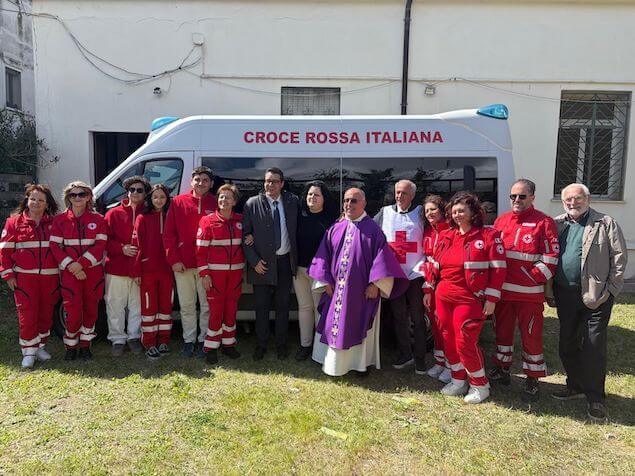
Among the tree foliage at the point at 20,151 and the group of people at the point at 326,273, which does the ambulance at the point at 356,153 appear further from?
the tree foliage at the point at 20,151

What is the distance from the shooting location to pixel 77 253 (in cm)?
436

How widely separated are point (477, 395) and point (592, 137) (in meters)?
6.56

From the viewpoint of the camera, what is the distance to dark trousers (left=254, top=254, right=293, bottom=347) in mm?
4555

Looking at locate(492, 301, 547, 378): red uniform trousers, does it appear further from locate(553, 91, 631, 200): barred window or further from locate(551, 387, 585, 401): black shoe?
locate(553, 91, 631, 200): barred window

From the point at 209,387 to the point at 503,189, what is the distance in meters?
3.53

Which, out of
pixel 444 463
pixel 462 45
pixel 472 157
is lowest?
pixel 444 463

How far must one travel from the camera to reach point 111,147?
8.70 metres

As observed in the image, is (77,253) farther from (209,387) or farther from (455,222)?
(455,222)

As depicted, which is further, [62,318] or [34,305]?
[62,318]

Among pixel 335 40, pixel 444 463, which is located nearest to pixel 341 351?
pixel 444 463

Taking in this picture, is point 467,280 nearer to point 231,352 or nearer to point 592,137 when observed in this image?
point 231,352

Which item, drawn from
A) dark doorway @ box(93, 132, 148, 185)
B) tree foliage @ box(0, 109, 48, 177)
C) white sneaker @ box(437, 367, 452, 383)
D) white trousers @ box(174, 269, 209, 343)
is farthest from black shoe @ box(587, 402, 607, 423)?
tree foliage @ box(0, 109, 48, 177)

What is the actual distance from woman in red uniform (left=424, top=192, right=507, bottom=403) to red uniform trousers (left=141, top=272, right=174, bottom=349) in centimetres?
265

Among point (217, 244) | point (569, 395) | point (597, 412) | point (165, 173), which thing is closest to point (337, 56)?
point (165, 173)
